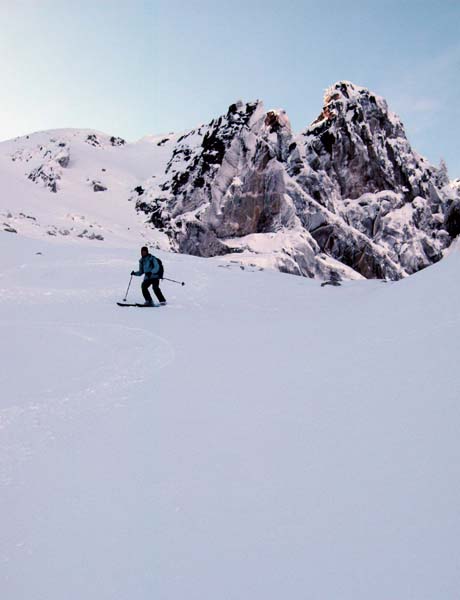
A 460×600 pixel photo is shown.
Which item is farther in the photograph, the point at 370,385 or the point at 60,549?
the point at 370,385

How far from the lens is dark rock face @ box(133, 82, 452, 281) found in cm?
4766

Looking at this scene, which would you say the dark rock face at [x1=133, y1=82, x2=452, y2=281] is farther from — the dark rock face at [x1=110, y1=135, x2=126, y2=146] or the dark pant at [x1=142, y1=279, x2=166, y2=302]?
the dark pant at [x1=142, y1=279, x2=166, y2=302]

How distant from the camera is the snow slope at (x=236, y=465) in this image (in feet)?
6.28

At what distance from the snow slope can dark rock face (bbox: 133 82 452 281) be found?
33.6 meters

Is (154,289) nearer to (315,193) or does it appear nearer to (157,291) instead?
(157,291)

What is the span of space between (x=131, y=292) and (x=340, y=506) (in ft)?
31.4

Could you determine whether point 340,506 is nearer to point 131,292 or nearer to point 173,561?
point 173,561

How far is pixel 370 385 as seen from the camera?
388 cm

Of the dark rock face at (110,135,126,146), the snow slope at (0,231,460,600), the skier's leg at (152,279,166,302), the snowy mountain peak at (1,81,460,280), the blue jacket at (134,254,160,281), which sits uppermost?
the dark rock face at (110,135,126,146)

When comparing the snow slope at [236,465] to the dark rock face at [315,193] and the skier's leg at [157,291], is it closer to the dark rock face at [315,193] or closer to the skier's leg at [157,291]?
the skier's leg at [157,291]

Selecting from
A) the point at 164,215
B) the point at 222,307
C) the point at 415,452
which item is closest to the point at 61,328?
the point at 222,307

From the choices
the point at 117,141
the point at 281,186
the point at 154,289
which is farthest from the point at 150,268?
the point at 117,141

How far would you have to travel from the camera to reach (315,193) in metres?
56.5

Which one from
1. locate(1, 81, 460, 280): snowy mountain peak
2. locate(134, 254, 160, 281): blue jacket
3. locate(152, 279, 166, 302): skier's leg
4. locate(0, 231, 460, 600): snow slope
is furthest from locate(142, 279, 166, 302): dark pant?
locate(1, 81, 460, 280): snowy mountain peak
